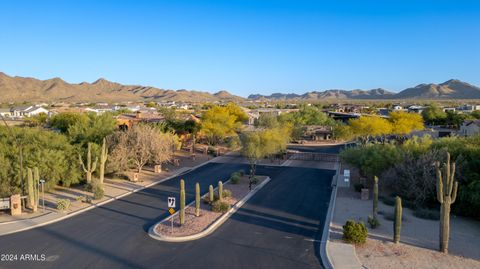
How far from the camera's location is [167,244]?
55.6 feet

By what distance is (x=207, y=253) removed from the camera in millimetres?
15898

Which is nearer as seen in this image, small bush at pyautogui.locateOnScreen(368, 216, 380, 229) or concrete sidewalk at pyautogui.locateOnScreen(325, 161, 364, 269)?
concrete sidewalk at pyautogui.locateOnScreen(325, 161, 364, 269)

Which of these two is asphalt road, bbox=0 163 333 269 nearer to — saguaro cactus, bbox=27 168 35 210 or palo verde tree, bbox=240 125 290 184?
saguaro cactus, bbox=27 168 35 210

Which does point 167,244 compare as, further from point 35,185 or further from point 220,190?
point 35,185

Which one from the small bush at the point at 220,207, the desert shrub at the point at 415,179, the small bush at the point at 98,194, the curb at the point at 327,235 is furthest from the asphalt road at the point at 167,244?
Answer: the desert shrub at the point at 415,179

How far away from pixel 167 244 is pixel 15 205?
10531 mm

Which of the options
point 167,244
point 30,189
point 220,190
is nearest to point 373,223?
point 220,190

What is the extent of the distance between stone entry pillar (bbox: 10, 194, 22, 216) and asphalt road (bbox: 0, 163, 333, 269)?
11.1 ft

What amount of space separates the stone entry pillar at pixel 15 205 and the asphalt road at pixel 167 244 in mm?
3384

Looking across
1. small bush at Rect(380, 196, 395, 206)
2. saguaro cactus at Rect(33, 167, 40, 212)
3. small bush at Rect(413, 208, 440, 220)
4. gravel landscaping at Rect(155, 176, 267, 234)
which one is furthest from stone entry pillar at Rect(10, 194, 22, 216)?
small bush at Rect(413, 208, 440, 220)

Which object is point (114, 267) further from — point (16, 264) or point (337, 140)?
point (337, 140)

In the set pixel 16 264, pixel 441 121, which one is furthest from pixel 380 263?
pixel 441 121

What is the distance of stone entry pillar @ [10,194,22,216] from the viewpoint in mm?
20984

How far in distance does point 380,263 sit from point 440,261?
2.56m
